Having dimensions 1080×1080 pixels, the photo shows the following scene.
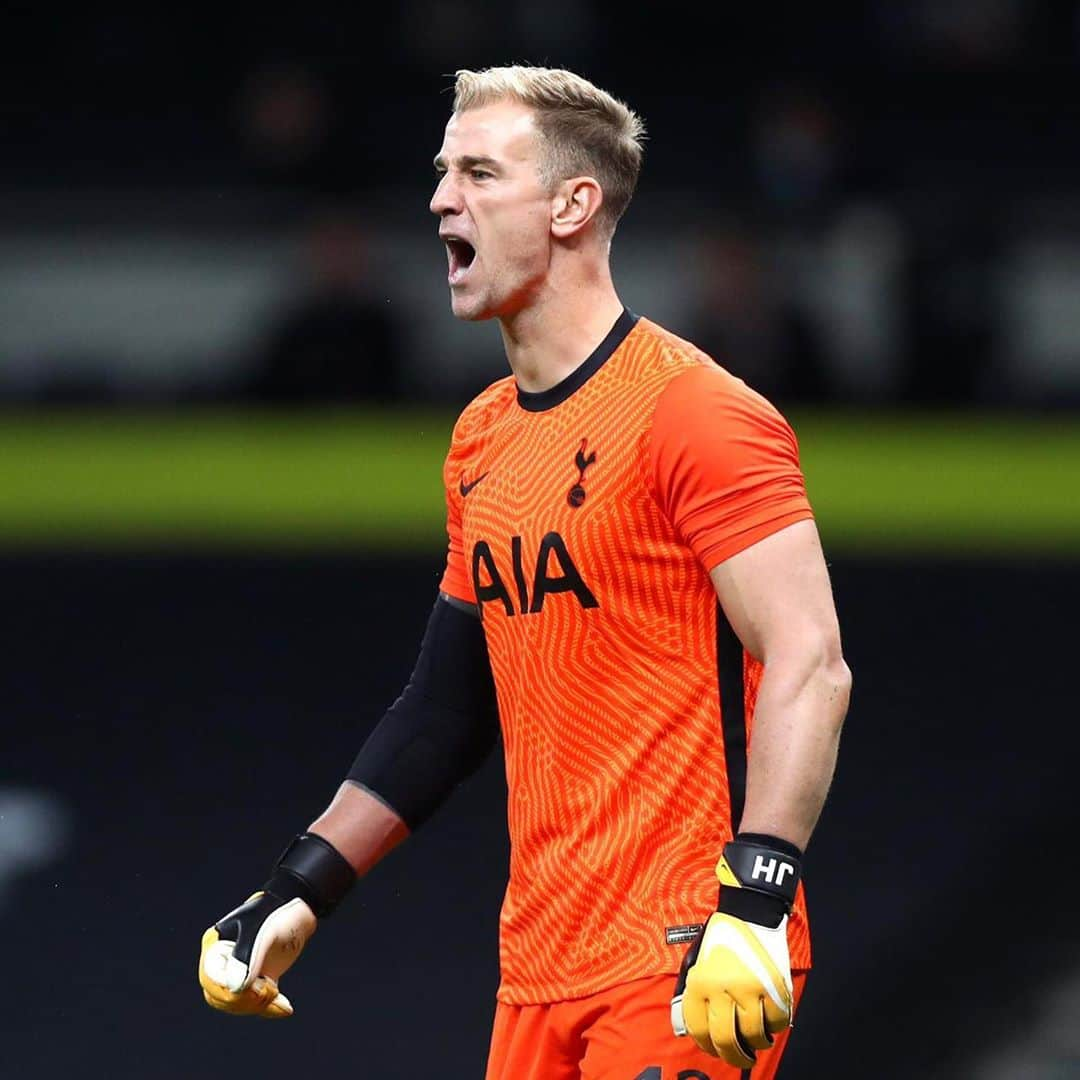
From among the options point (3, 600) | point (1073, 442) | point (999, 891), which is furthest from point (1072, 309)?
point (3, 600)

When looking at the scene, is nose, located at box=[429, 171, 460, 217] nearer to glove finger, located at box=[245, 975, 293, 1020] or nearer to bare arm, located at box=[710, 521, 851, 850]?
bare arm, located at box=[710, 521, 851, 850]

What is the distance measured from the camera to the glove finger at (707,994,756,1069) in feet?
9.88

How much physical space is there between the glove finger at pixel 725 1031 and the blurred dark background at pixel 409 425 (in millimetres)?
2940

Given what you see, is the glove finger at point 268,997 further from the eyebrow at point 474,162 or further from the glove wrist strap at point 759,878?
the eyebrow at point 474,162

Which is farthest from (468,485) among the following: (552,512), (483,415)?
(552,512)

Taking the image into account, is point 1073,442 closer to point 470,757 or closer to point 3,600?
point 3,600

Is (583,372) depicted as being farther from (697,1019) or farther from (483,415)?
(697,1019)

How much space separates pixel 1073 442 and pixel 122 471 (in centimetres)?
300

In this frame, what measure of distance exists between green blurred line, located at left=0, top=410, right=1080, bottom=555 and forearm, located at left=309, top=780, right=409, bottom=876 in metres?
A: 3.01

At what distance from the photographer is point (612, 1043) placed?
3.30 m

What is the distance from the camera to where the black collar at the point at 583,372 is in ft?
11.6

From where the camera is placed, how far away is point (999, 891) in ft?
20.0

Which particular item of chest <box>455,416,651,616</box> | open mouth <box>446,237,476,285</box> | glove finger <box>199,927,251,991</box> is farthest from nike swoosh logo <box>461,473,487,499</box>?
glove finger <box>199,927,251,991</box>

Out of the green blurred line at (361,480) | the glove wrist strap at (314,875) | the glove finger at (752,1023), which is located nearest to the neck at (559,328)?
the glove wrist strap at (314,875)
